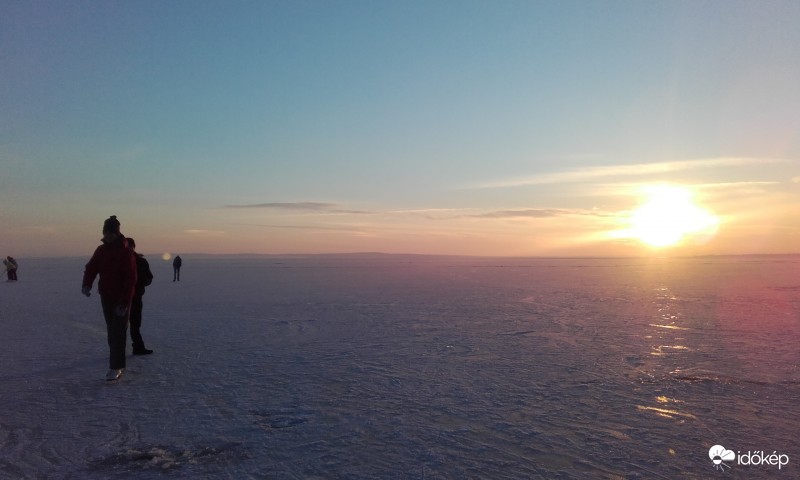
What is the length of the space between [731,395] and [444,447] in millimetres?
3129

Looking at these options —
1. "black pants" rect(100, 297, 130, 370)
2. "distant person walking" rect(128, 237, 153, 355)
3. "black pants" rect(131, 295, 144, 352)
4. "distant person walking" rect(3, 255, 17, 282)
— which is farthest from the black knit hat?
"distant person walking" rect(3, 255, 17, 282)

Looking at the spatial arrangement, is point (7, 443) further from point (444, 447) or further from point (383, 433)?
point (444, 447)

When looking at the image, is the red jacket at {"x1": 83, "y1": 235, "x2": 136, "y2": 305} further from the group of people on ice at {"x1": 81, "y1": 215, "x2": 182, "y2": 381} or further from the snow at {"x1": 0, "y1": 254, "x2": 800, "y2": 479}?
the snow at {"x1": 0, "y1": 254, "x2": 800, "y2": 479}

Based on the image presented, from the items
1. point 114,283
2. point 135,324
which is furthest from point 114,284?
point 135,324

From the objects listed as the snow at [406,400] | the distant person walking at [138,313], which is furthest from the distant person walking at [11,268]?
the distant person walking at [138,313]

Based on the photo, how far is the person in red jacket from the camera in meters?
5.84

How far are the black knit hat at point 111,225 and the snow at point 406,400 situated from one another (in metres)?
1.65

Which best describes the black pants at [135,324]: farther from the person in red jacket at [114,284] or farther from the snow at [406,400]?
the person in red jacket at [114,284]

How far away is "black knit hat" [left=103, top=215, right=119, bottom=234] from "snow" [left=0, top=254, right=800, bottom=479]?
1647 millimetres

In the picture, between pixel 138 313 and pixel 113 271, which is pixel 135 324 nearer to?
pixel 138 313

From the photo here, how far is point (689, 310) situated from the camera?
1196 cm

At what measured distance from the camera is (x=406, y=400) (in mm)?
5020

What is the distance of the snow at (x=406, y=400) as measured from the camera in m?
3.56

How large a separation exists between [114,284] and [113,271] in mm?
143
